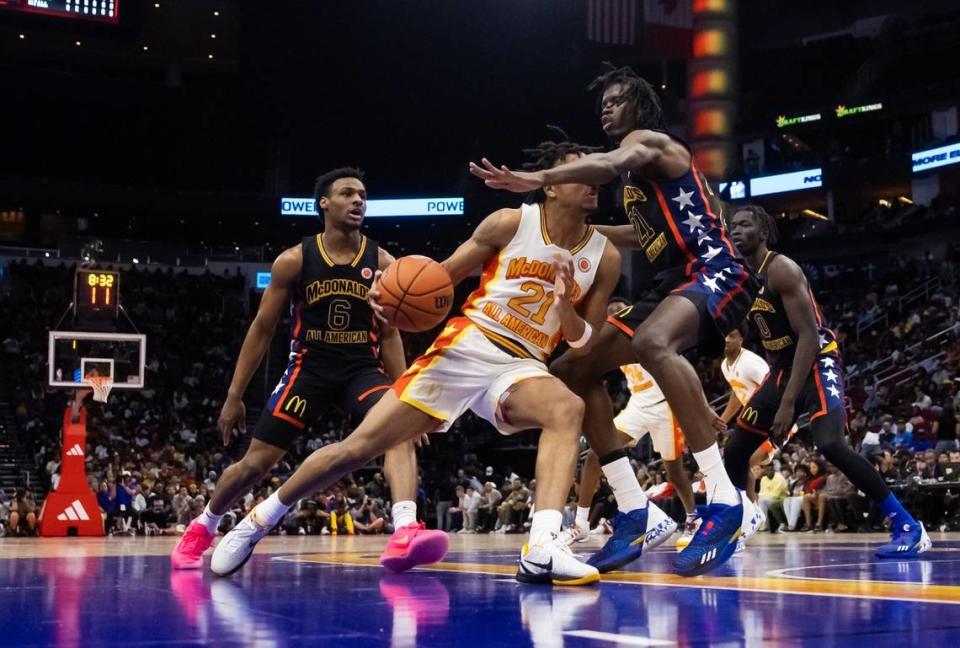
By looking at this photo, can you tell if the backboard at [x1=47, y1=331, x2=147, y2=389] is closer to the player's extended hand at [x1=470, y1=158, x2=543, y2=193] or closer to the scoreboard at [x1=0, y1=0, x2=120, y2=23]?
the scoreboard at [x1=0, y1=0, x2=120, y2=23]

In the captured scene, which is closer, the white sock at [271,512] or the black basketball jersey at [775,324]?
the white sock at [271,512]

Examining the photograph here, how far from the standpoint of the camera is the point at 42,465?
21.0m

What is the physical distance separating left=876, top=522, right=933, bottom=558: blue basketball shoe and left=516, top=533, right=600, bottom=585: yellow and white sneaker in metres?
2.69

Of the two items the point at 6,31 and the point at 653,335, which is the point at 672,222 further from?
the point at 6,31

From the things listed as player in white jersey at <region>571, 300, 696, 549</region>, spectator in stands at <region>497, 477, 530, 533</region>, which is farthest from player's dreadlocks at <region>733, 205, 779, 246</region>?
spectator in stands at <region>497, 477, 530, 533</region>

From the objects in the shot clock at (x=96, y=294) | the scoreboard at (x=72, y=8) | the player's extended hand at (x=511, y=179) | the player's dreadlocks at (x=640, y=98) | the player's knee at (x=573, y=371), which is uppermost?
the scoreboard at (x=72, y=8)

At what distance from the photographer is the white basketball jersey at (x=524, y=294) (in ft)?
14.6

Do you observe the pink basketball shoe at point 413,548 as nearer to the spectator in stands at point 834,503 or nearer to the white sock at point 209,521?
the white sock at point 209,521

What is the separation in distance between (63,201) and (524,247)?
96.0 ft

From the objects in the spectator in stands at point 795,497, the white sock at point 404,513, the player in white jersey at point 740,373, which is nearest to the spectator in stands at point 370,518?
the spectator in stands at point 795,497

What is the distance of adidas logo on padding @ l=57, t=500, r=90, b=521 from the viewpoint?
1595 centimetres

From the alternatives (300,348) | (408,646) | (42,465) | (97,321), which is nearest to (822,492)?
(300,348)

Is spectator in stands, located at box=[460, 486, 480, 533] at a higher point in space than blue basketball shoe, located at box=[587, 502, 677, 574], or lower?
lower

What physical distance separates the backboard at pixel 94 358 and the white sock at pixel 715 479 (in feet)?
46.2
